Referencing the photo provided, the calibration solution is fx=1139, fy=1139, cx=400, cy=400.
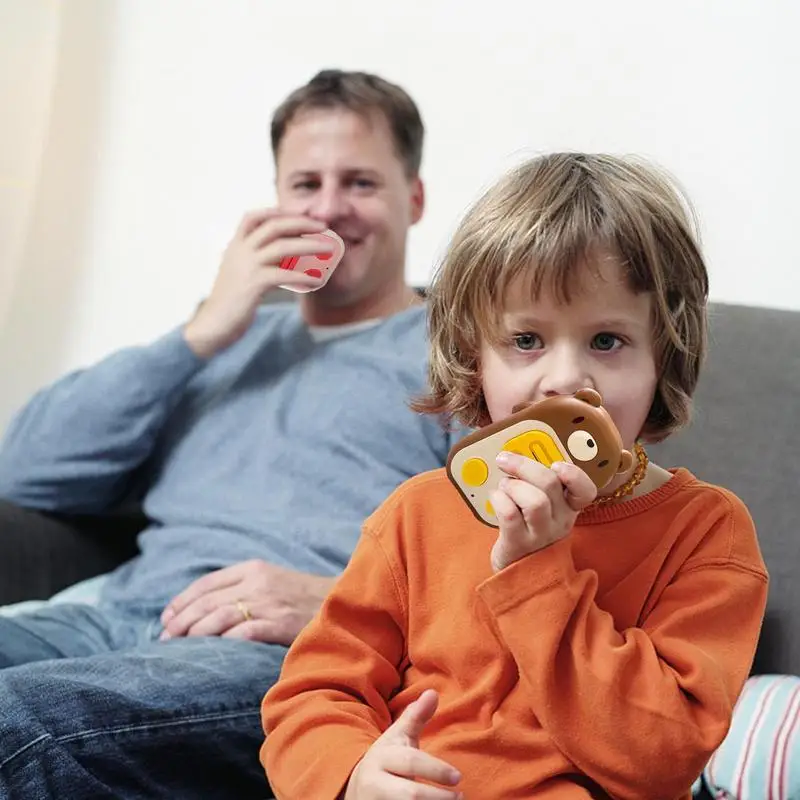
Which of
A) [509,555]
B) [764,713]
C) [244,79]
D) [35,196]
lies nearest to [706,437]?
[764,713]

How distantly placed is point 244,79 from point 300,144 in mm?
574

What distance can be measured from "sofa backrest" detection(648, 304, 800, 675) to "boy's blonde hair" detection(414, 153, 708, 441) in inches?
14.5

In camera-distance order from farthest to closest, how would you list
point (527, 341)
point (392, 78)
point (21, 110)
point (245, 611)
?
point (21, 110)
point (392, 78)
point (245, 611)
point (527, 341)

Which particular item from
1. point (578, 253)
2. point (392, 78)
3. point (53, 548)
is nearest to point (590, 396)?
point (578, 253)

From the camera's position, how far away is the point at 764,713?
1.06m

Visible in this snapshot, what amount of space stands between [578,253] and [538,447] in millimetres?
148

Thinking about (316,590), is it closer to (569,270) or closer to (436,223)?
(569,270)

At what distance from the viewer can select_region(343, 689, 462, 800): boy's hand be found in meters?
0.72

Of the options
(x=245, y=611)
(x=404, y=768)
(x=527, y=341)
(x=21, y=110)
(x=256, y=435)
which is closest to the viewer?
(x=404, y=768)

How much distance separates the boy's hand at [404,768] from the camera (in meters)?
0.72

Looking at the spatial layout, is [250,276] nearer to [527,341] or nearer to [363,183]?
[363,183]

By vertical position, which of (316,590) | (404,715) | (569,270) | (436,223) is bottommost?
(316,590)

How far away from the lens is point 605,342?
0.82m

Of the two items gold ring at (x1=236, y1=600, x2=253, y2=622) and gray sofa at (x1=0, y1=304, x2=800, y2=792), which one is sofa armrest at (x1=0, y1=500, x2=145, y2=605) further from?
gray sofa at (x1=0, y1=304, x2=800, y2=792)
